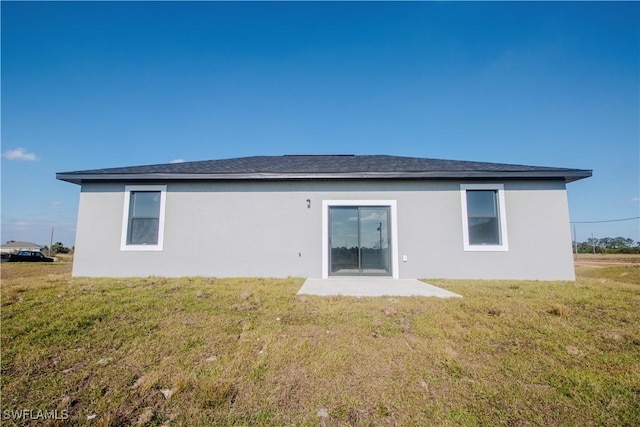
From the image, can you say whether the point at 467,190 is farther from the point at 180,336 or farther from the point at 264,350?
the point at 180,336

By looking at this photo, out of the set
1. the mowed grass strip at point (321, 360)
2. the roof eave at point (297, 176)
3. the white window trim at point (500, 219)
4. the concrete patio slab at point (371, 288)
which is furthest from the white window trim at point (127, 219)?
the white window trim at point (500, 219)

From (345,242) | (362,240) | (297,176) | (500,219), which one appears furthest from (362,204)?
(500,219)

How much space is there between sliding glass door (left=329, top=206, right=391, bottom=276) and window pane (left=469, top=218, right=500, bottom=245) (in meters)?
2.56

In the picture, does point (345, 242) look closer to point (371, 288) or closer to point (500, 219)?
point (371, 288)

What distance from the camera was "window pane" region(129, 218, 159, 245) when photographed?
27.5ft

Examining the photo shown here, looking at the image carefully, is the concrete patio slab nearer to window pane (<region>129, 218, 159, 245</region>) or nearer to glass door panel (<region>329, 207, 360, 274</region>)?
glass door panel (<region>329, 207, 360, 274</region>)

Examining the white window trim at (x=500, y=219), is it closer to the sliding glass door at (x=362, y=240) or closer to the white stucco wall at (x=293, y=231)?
the white stucco wall at (x=293, y=231)

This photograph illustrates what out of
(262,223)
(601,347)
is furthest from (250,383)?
(262,223)

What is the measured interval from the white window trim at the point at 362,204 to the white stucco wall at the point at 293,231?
Result: 0.13m

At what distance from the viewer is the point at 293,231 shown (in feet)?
27.2

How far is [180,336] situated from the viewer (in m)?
3.46

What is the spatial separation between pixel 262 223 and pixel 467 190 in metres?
6.45

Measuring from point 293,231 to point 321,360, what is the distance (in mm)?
5623

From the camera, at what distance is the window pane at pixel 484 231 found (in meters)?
8.08
